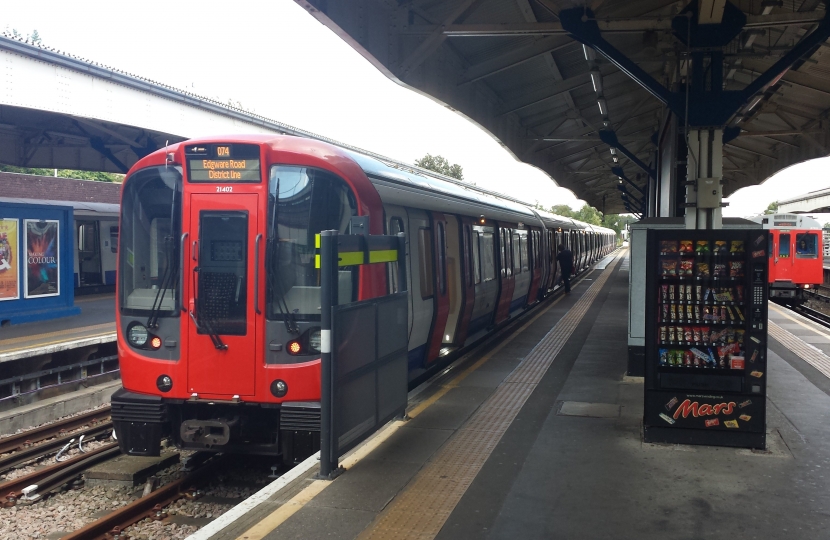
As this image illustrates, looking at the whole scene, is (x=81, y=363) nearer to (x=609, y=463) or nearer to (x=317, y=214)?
(x=317, y=214)

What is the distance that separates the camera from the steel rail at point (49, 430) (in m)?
8.59

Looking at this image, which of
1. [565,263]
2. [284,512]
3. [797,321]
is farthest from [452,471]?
[565,263]

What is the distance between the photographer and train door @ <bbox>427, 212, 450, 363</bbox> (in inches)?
360

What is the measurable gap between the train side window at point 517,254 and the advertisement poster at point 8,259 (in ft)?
31.3

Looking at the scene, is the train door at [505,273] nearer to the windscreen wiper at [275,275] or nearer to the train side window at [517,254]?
the train side window at [517,254]

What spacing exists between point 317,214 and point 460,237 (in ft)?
14.8

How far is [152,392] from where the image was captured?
6113 millimetres

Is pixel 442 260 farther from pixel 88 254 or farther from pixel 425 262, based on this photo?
pixel 88 254

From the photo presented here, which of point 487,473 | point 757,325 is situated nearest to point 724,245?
point 757,325

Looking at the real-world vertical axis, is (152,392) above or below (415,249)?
below

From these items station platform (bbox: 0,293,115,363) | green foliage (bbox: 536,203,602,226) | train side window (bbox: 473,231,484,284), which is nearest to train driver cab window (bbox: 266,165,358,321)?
train side window (bbox: 473,231,484,284)

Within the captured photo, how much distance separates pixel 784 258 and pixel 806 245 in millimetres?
836

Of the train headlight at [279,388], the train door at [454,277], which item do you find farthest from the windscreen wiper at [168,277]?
the train door at [454,277]

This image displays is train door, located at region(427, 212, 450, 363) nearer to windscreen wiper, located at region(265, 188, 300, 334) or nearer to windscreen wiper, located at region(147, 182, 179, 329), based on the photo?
windscreen wiper, located at region(265, 188, 300, 334)
